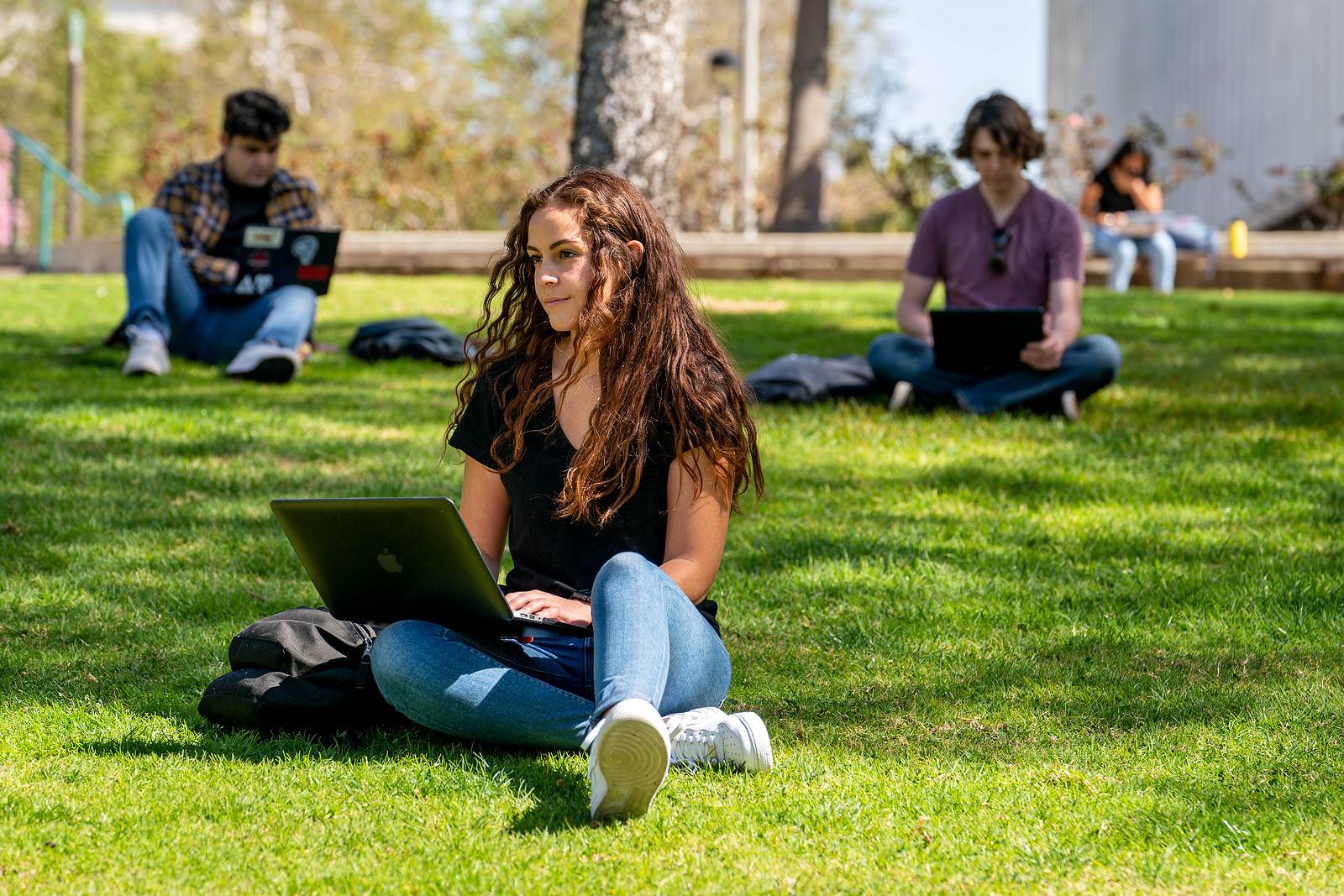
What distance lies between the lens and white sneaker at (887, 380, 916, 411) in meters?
7.59

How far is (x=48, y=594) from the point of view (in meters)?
4.61

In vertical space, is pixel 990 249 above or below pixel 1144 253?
below

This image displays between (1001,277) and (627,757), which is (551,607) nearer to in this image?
(627,757)

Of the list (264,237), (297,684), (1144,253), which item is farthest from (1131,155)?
(297,684)

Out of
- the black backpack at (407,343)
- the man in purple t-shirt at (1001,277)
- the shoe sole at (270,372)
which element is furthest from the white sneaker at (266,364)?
the man in purple t-shirt at (1001,277)

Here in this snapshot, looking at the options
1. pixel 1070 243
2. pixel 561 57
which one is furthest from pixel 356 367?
pixel 561 57

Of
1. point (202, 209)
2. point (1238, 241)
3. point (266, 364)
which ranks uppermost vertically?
point (1238, 241)

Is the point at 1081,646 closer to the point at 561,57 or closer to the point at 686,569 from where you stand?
the point at 686,569

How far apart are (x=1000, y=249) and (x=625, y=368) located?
14.0ft

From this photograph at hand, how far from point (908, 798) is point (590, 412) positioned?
3.56ft

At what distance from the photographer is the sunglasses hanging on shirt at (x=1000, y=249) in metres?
7.37

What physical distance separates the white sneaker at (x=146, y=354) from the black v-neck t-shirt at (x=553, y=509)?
4.81 meters

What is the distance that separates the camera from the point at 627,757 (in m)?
2.87

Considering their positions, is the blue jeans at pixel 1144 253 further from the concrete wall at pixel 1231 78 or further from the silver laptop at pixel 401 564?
the silver laptop at pixel 401 564
